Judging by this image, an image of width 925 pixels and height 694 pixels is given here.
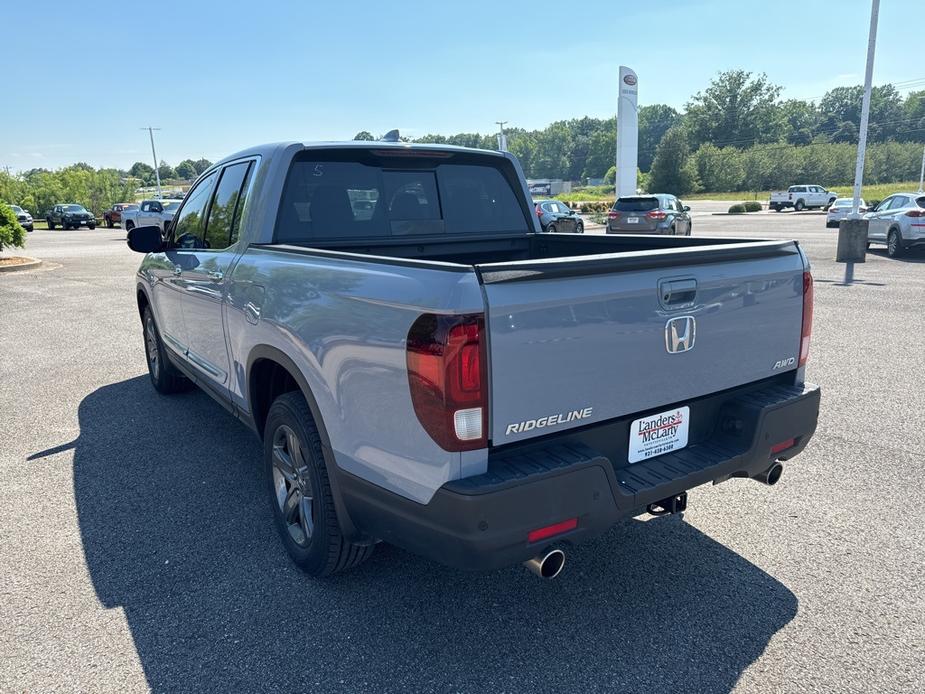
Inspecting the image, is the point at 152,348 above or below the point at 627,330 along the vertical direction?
below

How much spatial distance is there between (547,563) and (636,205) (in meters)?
21.7

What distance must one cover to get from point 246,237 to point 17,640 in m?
2.19

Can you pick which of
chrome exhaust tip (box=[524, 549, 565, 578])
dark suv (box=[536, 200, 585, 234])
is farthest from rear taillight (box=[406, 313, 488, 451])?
dark suv (box=[536, 200, 585, 234])

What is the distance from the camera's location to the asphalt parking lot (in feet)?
8.16

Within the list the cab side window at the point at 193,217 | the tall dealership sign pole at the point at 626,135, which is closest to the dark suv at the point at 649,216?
the tall dealership sign pole at the point at 626,135

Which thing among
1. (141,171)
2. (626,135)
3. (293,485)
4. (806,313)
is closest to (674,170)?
(626,135)

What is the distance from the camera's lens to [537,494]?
2.20m

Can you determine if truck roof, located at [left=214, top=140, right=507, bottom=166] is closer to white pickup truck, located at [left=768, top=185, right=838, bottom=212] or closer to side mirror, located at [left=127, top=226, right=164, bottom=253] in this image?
side mirror, located at [left=127, top=226, right=164, bottom=253]

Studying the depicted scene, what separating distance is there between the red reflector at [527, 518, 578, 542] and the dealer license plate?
0.47m

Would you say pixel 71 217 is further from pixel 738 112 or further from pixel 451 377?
pixel 738 112

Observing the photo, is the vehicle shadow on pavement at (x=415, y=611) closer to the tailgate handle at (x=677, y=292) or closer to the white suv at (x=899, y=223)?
the tailgate handle at (x=677, y=292)

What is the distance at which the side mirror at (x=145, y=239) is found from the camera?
15.9 ft

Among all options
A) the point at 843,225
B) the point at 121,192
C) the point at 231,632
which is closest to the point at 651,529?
the point at 231,632

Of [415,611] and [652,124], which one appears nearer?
[415,611]
